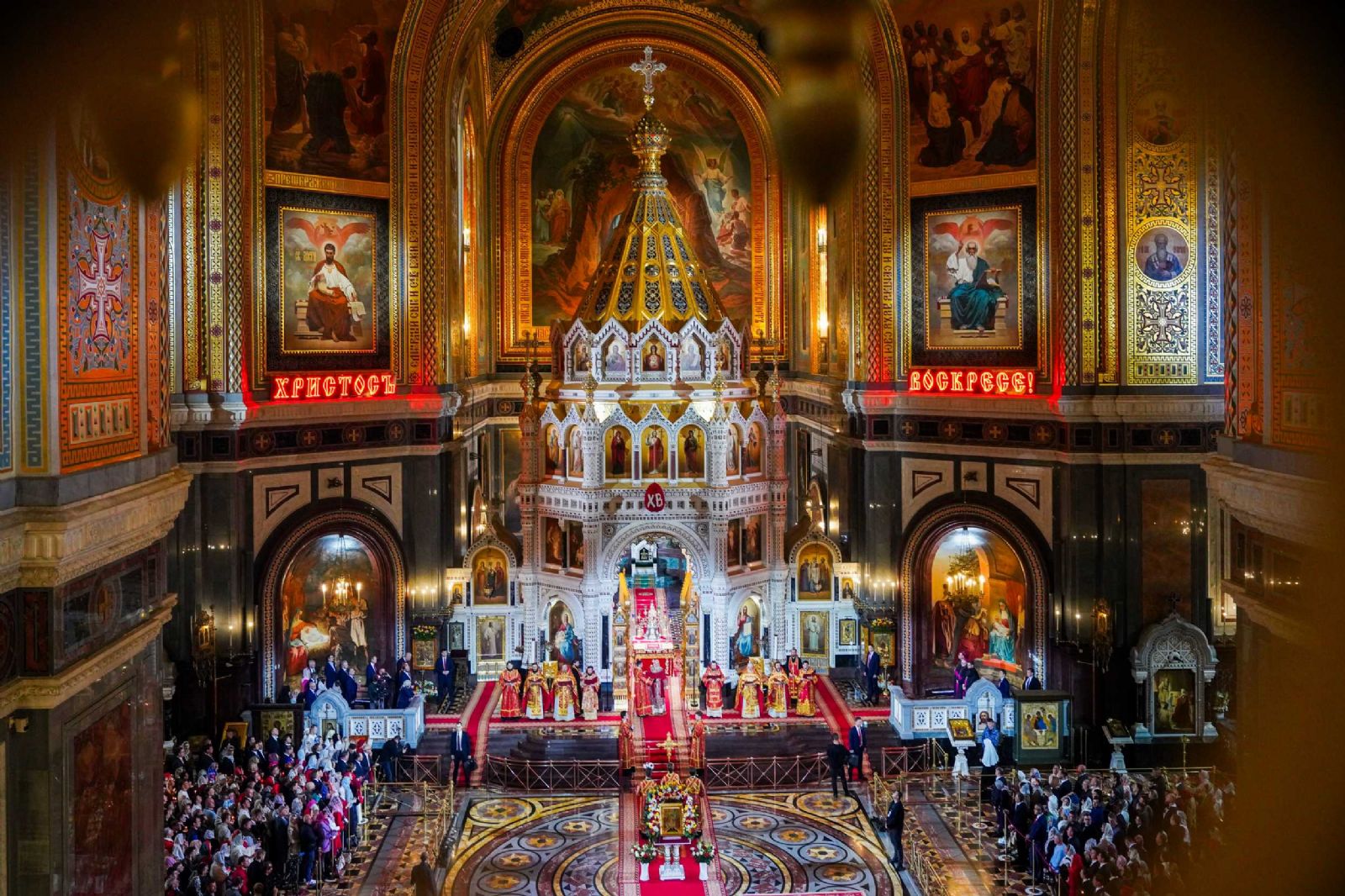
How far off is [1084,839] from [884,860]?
4141 millimetres

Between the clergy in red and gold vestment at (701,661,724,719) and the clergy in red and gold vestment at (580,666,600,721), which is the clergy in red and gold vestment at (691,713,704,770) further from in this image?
the clergy in red and gold vestment at (580,666,600,721)

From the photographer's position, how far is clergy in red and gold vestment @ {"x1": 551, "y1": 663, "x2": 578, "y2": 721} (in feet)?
109

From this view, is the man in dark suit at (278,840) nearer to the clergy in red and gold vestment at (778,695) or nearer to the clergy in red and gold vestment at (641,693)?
the clergy in red and gold vestment at (641,693)

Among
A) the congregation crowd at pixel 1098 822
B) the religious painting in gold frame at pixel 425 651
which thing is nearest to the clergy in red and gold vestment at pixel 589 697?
the religious painting in gold frame at pixel 425 651

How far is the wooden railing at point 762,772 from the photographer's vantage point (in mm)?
29469

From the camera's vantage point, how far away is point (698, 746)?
98.5 ft

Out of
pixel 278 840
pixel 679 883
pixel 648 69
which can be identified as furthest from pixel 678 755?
pixel 648 69

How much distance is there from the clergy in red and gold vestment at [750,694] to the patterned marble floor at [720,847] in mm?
4520

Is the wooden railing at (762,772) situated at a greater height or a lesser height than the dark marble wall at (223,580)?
lesser

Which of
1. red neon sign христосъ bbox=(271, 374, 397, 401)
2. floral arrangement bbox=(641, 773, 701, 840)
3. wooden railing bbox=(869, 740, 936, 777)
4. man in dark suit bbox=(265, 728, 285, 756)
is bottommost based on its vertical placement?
wooden railing bbox=(869, 740, 936, 777)

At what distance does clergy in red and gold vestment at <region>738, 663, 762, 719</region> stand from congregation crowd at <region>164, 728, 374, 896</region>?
993 cm

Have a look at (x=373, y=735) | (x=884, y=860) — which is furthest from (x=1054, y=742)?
(x=373, y=735)

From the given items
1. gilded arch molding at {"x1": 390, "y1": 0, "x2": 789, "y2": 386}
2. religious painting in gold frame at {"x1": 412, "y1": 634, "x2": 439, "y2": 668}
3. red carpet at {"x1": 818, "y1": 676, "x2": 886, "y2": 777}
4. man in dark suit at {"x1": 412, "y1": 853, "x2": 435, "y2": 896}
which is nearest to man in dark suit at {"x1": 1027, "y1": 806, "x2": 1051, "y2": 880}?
red carpet at {"x1": 818, "y1": 676, "x2": 886, "y2": 777}

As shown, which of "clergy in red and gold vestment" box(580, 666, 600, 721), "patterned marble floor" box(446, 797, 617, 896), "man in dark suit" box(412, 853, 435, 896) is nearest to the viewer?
"man in dark suit" box(412, 853, 435, 896)
